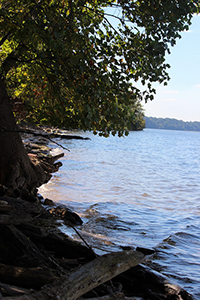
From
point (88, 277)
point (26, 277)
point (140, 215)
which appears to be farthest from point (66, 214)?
point (88, 277)

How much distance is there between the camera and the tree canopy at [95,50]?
7.36m

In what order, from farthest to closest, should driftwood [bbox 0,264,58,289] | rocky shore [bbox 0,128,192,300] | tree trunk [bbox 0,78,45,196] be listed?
tree trunk [bbox 0,78,45,196] < driftwood [bbox 0,264,58,289] < rocky shore [bbox 0,128,192,300]

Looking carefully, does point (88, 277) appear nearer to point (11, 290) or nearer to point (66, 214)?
point (11, 290)

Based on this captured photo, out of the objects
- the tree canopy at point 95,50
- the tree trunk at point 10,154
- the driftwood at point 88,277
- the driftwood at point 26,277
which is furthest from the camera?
the tree trunk at point 10,154

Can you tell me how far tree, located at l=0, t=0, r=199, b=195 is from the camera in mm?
7379

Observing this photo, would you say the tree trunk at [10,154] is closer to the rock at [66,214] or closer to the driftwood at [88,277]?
the rock at [66,214]

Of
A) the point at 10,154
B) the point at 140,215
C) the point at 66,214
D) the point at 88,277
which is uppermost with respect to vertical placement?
the point at 10,154

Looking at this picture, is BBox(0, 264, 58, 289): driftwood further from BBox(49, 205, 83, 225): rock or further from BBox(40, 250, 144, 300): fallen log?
BBox(49, 205, 83, 225): rock

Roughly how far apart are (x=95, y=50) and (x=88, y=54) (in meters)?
0.41

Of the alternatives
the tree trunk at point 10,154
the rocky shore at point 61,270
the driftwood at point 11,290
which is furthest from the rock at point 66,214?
the driftwood at point 11,290

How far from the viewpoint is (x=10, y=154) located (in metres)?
9.68

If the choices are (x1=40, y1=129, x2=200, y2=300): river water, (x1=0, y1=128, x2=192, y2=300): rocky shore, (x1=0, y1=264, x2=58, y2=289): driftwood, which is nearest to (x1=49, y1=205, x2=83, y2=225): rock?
(x1=40, y1=129, x2=200, y2=300): river water

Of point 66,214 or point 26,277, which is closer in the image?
point 26,277

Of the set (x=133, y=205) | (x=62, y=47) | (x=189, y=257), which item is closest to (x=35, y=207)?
(x=62, y=47)
